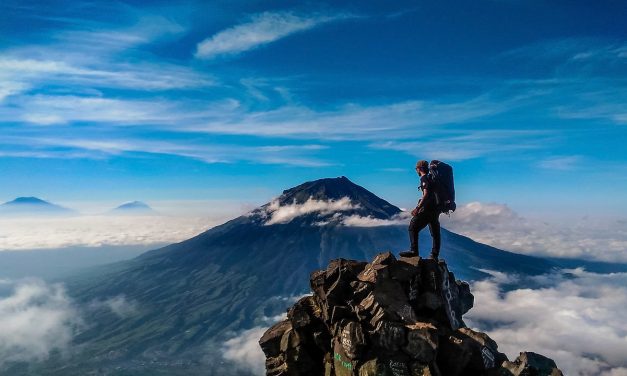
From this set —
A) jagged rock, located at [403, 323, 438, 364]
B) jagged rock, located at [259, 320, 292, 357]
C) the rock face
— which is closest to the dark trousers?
the rock face

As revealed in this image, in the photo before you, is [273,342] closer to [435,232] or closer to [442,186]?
[435,232]

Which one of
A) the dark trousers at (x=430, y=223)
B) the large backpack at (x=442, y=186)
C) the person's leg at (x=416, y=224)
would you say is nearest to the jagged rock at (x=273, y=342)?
the person's leg at (x=416, y=224)

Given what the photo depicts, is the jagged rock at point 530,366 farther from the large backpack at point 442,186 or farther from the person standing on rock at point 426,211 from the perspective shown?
the large backpack at point 442,186

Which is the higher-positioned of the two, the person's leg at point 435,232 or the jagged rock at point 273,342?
the person's leg at point 435,232

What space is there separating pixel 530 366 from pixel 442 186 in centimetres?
1218

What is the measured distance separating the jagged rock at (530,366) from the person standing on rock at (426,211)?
7.87 metres

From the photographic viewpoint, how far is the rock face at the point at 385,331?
25.2 m

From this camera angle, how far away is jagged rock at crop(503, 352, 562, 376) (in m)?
25.7

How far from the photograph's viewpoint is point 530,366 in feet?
86.8

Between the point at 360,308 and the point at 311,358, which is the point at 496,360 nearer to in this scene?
the point at 360,308

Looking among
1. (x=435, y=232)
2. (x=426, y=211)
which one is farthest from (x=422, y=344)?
(x=426, y=211)

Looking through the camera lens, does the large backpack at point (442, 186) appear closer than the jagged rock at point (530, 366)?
No

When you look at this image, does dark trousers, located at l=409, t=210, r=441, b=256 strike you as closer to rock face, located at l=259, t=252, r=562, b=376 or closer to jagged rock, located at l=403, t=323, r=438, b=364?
rock face, located at l=259, t=252, r=562, b=376

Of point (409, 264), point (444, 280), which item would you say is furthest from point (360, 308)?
point (444, 280)
